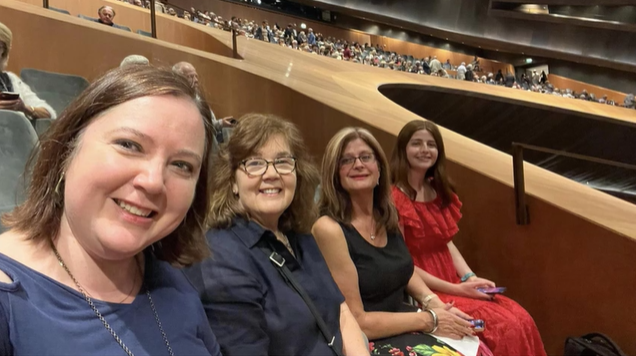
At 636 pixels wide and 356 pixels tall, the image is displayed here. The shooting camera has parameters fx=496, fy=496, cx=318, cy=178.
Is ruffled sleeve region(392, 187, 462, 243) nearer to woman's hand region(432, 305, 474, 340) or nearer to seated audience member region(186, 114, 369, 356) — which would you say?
woman's hand region(432, 305, 474, 340)

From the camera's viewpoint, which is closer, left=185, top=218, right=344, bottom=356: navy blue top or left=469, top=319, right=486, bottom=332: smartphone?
left=185, top=218, right=344, bottom=356: navy blue top

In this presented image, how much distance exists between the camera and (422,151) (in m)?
1.94

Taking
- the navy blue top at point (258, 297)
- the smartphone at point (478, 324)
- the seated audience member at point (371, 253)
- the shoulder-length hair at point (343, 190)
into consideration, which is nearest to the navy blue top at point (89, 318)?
the navy blue top at point (258, 297)

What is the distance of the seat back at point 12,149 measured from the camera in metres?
1.39

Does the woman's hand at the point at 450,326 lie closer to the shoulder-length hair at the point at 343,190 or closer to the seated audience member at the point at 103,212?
the shoulder-length hair at the point at 343,190

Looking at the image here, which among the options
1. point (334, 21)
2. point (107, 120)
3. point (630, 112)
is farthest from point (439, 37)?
point (107, 120)

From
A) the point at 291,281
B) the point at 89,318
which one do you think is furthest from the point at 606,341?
the point at 89,318

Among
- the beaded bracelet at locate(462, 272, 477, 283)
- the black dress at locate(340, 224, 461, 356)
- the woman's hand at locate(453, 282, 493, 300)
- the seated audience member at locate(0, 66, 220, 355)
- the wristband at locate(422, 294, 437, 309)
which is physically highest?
the seated audience member at locate(0, 66, 220, 355)

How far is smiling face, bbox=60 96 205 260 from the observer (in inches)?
23.9

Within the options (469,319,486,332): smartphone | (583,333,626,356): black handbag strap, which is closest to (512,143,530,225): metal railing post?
(583,333,626,356): black handbag strap

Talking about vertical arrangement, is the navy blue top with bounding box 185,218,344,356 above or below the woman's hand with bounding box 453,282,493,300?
above

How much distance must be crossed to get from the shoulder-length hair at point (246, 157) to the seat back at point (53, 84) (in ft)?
6.18

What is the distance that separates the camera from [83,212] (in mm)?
607

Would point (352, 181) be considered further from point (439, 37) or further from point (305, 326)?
point (439, 37)
